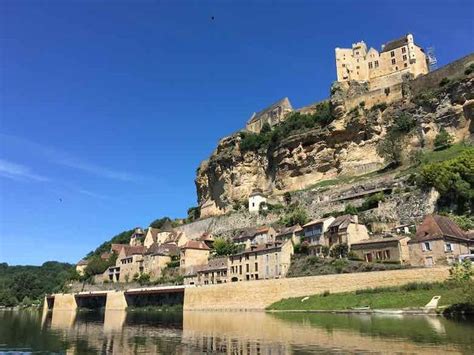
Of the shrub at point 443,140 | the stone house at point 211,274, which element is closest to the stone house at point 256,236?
the stone house at point 211,274

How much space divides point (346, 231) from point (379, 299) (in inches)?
546

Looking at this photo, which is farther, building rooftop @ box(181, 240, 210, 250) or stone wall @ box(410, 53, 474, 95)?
building rooftop @ box(181, 240, 210, 250)

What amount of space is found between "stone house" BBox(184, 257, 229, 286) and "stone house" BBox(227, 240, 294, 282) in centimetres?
121

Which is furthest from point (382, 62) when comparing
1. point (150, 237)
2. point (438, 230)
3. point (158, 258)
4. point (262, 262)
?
point (150, 237)

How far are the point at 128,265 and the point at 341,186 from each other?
3672 centimetres

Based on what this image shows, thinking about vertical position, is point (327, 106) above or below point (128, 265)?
above

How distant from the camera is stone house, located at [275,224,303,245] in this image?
53.2 meters

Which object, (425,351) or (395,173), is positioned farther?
(395,173)

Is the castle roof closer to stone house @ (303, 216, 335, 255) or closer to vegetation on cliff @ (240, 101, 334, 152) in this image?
vegetation on cliff @ (240, 101, 334, 152)

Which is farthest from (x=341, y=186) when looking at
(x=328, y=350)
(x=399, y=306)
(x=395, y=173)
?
(x=328, y=350)

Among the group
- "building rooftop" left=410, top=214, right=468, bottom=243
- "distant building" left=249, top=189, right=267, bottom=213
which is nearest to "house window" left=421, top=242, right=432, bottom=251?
"building rooftop" left=410, top=214, right=468, bottom=243

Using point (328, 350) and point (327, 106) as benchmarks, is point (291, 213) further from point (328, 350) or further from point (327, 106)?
point (328, 350)

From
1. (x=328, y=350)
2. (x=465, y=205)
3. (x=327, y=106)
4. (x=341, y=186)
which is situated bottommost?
(x=328, y=350)

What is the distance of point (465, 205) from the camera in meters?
44.7
